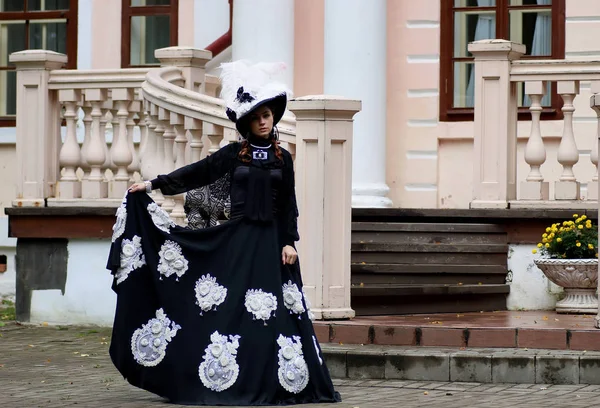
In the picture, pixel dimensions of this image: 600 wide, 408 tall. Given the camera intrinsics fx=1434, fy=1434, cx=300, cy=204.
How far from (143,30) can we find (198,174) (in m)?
6.38

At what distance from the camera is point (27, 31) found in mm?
14406

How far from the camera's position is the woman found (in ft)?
24.8

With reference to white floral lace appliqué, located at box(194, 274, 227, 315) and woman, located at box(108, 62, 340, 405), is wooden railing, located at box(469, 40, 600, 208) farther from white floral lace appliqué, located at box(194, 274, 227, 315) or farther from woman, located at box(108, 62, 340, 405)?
white floral lace appliqué, located at box(194, 274, 227, 315)

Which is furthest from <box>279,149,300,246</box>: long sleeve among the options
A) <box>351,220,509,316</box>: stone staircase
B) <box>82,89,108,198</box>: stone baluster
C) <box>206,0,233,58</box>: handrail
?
<box>206,0,233,58</box>: handrail

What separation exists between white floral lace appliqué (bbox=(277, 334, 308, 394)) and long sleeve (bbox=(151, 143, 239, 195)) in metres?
0.96

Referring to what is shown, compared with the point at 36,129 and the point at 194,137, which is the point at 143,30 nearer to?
the point at 36,129

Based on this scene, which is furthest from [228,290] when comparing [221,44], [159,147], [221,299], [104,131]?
[221,44]

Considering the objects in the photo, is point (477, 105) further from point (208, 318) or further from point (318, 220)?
point (208, 318)

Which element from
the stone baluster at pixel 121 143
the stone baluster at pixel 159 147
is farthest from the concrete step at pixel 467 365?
the stone baluster at pixel 121 143

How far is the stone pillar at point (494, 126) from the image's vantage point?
1075cm

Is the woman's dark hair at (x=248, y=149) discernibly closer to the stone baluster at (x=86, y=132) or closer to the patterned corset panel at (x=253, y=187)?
the patterned corset panel at (x=253, y=187)

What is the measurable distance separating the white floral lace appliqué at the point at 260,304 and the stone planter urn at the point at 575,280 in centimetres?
294

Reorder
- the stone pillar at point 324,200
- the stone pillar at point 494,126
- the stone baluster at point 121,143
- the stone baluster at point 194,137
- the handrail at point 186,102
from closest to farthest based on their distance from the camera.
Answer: the stone pillar at point 324,200, the handrail at point 186,102, the stone baluster at point 194,137, the stone pillar at point 494,126, the stone baluster at point 121,143

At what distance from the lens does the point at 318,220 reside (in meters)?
9.31
